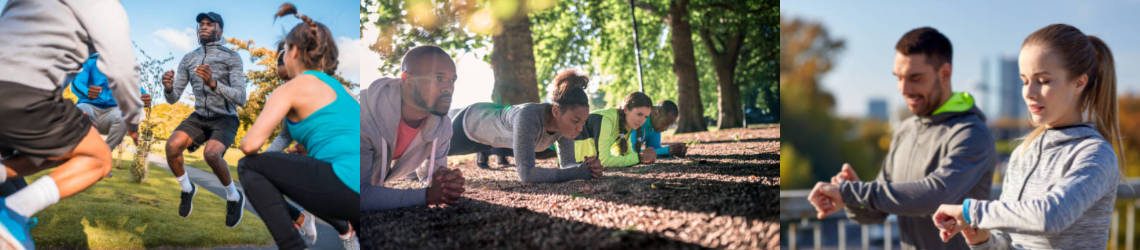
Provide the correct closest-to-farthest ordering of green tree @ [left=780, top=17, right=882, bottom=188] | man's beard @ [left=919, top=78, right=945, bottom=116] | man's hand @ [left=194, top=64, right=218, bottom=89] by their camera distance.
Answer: man's beard @ [left=919, top=78, right=945, bottom=116]
green tree @ [left=780, top=17, right=882, bottom=188]
man's hand @ [left=194, top=64, right=218, bottom=89]

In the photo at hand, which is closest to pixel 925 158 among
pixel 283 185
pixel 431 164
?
pixel 431 164

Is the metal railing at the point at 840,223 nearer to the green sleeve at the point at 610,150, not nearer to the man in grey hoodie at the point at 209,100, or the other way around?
the green sleeve at the point at 610,150

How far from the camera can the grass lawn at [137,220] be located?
473 cm

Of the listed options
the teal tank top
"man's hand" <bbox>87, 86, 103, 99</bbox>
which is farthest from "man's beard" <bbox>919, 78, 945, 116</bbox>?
"man's hand" <bbox>87, 86, 103, 99</bbox>

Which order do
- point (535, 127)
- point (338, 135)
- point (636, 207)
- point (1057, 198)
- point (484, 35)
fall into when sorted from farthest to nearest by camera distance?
point (338, 135), point (484, 35), point (535, 127), point (636, 207), point (1057, 198)

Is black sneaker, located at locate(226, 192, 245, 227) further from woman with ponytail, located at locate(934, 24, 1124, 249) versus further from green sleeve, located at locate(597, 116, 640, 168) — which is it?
woman with ponytail, located at locate(934, 24, 1124, 249)

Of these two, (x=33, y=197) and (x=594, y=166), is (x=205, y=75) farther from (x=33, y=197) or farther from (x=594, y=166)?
(x=594, y=166)

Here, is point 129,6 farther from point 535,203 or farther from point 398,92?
point 535,203

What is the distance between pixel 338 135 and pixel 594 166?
1461 mm

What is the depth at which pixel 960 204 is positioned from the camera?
115 inches

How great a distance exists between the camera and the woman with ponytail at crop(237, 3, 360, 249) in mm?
4117

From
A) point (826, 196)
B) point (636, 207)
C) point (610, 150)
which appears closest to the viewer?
point (826, 196)

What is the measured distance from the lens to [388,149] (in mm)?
A: 4250

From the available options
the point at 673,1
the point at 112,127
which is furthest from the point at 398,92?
the point at 112,127
